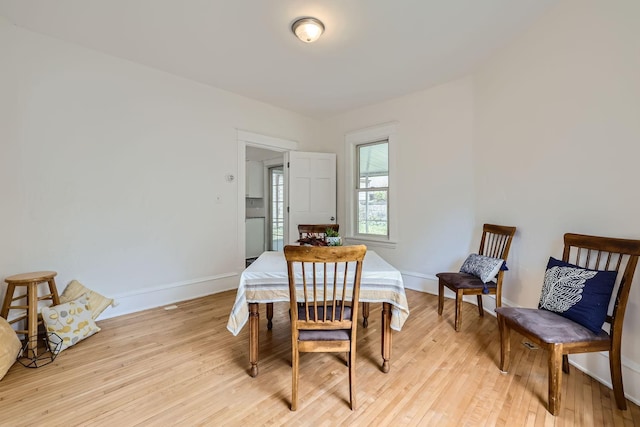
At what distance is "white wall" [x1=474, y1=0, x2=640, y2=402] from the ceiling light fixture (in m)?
1.87

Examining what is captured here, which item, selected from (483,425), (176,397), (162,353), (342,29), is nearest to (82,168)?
(162,353)

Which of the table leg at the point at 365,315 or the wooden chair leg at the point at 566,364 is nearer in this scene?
the wooden chair leg at the point at 566,364

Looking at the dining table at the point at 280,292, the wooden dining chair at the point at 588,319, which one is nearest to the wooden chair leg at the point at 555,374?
the wooden dining chair at the point at 588,319

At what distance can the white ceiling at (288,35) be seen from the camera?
2.16m

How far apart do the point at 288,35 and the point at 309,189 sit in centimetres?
234

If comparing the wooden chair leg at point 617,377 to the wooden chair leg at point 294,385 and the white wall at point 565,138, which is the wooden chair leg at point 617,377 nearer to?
the white wall at point 565,138

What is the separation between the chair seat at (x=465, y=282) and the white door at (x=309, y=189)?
2.22m

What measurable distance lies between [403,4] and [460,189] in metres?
2.12

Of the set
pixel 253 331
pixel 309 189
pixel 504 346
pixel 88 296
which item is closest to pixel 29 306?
pixel 88 296

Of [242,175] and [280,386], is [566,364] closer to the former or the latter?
[280,386]

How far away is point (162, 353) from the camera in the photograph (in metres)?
2.15

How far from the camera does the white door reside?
4.44 m

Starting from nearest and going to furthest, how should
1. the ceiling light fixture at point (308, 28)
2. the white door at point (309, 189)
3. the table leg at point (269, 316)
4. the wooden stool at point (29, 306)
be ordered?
the wooden stool at point (29, 306) → the ceiling light fixture at point (308, 28) → the table leg at point (269, 316) → the white door at point (309, 189)

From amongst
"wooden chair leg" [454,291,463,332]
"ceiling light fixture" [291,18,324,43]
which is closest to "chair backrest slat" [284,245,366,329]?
"wooden chair leg" [454,291,463,332]
